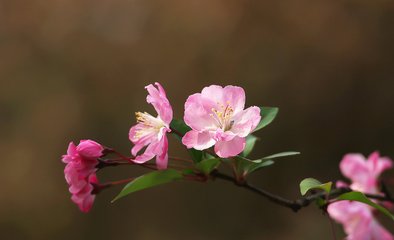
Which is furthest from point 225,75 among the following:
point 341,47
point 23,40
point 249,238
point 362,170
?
point 362,170

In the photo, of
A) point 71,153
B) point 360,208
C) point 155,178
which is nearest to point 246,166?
point 155,178

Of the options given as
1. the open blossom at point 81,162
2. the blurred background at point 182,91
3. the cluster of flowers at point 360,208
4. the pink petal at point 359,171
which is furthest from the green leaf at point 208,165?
the blurred background at point 182,91

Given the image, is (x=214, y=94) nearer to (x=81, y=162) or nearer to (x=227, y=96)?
(x=227, y=96)

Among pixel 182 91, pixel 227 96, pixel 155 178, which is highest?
pixel 227 96

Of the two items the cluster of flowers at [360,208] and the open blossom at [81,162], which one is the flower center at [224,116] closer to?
the open blossom at [81,162]

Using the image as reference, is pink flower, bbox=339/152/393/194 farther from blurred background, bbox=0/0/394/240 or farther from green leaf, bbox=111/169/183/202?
blurred background, bbox=0/0/394/240

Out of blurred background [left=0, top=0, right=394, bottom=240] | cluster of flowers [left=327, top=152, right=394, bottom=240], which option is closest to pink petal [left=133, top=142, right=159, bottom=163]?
cluster of flowers [left=327, top=152, right=394, bottom=240]
